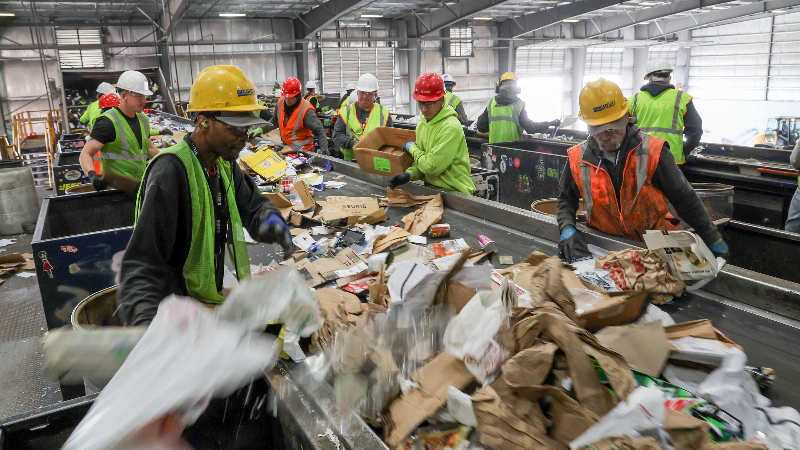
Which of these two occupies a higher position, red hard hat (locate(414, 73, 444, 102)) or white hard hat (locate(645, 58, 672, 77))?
white hard hat (locate(645, 58, 672, 77))

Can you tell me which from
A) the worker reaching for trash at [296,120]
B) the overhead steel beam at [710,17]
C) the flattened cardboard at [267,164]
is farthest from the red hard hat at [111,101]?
the overhead steel beam at [710,17]

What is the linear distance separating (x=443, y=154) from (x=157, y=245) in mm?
2427

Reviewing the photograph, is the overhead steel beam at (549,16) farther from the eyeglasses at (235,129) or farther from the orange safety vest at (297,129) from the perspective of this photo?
the eyeglasses at (235,129)

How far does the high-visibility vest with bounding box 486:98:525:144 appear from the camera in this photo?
6.63 meters

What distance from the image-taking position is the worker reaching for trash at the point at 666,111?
15.6 ft

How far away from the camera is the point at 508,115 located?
21.8 ft

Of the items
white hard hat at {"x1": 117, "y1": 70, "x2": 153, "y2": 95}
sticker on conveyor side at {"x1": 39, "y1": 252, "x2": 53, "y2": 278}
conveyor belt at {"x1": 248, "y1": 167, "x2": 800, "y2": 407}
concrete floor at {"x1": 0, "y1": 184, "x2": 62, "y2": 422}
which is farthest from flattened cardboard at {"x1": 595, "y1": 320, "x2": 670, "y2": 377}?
white hard hat at {"x1": 117, "y1": 70, "x2": 153, "y2": 95}

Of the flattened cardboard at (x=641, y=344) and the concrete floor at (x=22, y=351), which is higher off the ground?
the flattened cardboard at (x=641, y=344)

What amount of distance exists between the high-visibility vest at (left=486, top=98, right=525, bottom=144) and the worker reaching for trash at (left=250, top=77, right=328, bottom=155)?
7.30 feet

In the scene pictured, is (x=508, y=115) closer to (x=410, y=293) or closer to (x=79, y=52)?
(x=410, y=293)

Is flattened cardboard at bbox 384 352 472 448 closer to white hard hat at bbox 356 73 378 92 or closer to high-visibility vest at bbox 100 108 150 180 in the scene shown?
high-visibility vest at bbox 100 108 150 180

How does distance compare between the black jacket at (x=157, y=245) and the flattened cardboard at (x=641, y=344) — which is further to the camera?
the black jacket at (x=157, y=245)

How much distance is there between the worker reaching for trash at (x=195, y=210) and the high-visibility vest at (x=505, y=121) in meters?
5.11

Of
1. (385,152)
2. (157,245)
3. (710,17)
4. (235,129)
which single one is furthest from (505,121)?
(710,17)
